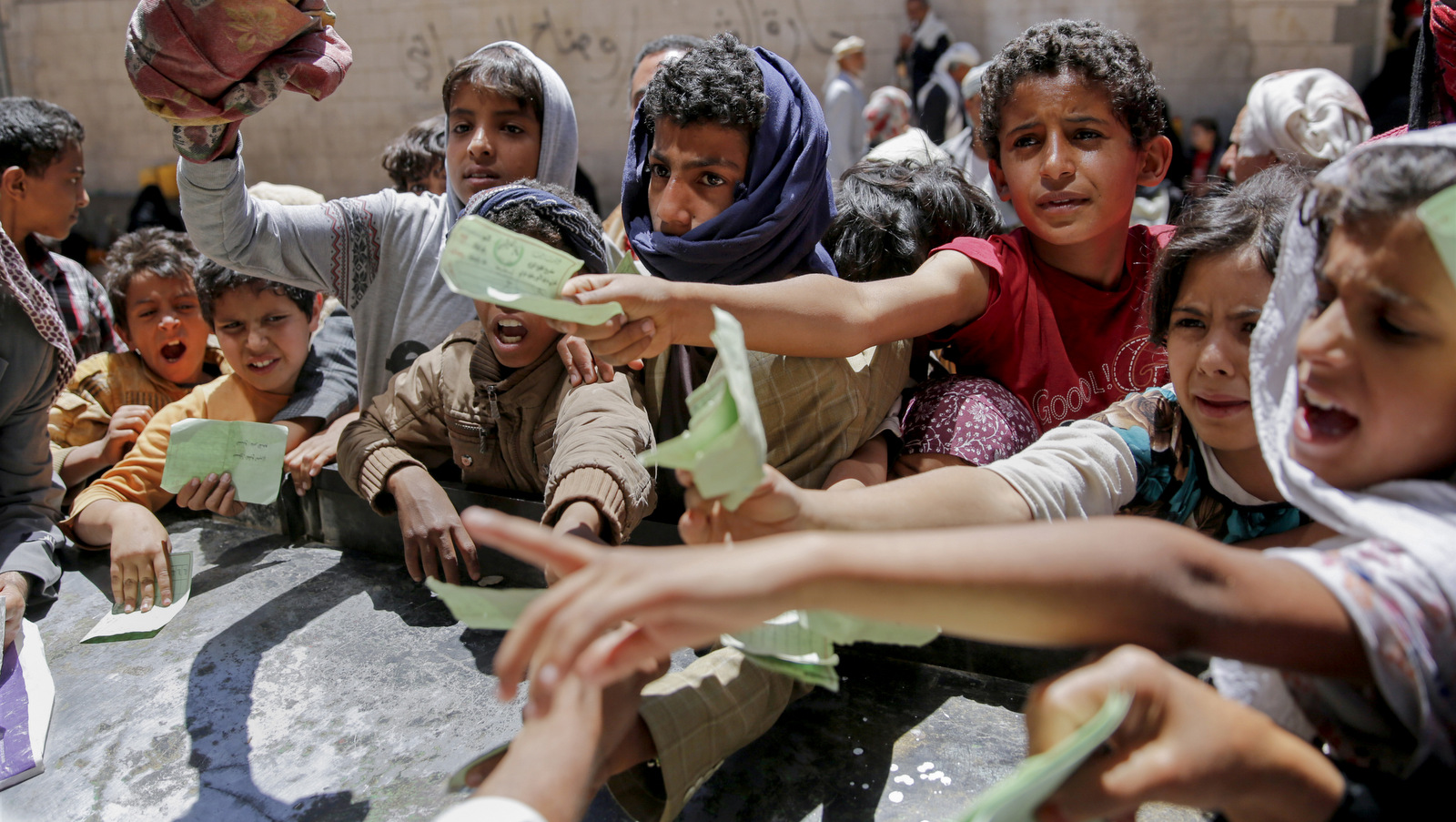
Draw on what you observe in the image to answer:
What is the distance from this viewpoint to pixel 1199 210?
1.70 meters

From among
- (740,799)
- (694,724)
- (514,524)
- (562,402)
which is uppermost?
(514,524)

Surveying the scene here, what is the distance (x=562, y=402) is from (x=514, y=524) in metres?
1.19

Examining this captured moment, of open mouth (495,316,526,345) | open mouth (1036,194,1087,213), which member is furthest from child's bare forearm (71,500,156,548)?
open mouth (1036,194,1087,213)

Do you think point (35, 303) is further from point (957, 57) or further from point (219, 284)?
point (957, 57)

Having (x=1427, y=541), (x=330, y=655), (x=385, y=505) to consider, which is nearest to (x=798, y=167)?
(x=385, y=505)

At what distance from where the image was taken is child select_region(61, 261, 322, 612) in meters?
2.70

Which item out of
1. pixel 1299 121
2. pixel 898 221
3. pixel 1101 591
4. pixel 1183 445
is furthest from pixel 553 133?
pixel 1299 121

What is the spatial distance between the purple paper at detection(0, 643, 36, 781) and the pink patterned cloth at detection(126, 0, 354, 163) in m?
1.33


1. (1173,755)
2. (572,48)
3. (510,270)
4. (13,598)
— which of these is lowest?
(13,598)

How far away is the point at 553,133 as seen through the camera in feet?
9.66

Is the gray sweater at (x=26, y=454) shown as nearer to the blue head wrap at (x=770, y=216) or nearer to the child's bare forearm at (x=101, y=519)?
the child's bare forearm at (x=101, y=519)

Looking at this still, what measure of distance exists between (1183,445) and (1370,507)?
67 centimetres

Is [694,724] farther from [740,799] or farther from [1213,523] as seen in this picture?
[1213,523]

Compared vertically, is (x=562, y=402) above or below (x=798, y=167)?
below
